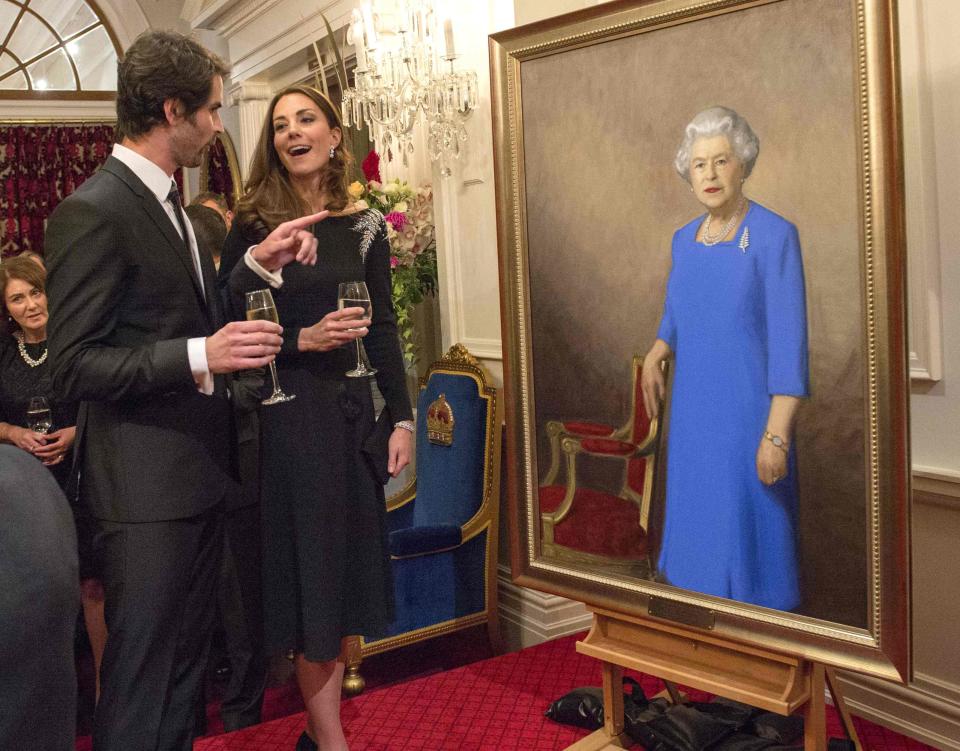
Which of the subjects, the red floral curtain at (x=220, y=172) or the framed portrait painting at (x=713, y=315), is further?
the red floral curtain at (x=220, y=172)

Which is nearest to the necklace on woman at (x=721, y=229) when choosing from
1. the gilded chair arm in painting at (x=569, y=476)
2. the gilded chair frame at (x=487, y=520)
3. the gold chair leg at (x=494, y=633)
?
the gilded chair arm in painting at (x=569, y=476)

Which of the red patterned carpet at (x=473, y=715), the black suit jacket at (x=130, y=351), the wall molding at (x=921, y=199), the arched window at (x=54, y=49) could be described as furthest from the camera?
the arched window at (x=54, y=49)

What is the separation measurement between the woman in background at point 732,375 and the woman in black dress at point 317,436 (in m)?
0.71

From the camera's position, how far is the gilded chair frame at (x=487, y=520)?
315 centimetres

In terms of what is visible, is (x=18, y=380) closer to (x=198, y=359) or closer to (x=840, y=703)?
(x=198, y=359)

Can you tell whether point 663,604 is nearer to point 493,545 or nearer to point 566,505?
point 566,505

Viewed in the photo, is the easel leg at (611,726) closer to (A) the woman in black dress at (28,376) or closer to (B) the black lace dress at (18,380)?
(A) the woman in black dress at (28,376)

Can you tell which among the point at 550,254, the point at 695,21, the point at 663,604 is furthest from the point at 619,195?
the point at 663,604

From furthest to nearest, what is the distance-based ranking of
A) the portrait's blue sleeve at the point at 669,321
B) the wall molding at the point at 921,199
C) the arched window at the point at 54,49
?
1. the arched window at the point at 54,49
2. the wall molding at the point at 921,199
3. the portrait's blue sleeve at the point at 669,321

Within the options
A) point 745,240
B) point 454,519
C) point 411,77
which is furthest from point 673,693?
point 411,77

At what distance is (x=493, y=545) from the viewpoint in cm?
325

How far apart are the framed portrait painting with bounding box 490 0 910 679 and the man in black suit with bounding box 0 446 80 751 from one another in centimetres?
145

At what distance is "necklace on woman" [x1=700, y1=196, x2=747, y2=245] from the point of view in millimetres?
1879

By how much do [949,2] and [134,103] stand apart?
5.84 feet
